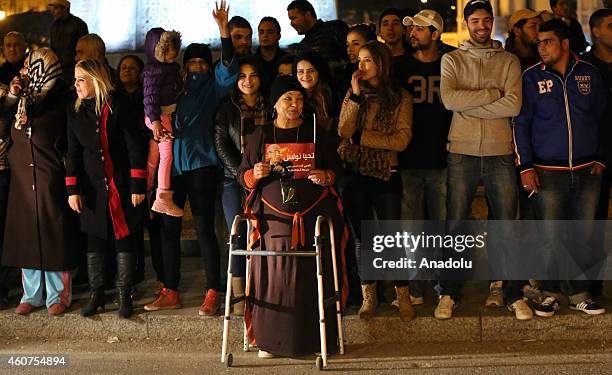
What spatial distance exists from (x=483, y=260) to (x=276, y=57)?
8.70ft

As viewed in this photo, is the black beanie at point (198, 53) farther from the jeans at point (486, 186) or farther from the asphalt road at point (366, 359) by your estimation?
the asphalt road at point (366, 359)

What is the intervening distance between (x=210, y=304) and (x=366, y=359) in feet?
4.74

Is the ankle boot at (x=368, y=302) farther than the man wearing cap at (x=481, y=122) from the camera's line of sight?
Yes

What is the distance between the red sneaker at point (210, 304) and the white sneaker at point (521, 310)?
2.42m

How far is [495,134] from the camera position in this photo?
23.5ft

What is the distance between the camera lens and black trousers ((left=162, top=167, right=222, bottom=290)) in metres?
7.55

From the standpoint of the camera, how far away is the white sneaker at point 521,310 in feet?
23.4

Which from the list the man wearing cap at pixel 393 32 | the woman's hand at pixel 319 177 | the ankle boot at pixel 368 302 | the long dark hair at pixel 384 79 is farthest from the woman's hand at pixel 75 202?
the man wearing cap at pixel 393 32

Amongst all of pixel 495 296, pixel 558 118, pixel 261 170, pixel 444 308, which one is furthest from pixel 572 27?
pixel 261 170

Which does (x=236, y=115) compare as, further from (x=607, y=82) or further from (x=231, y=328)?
(x=607, y=82)

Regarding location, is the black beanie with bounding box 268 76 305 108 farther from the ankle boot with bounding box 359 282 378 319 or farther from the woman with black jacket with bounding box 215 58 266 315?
the ankle boot with bounding box 359 282 378 319

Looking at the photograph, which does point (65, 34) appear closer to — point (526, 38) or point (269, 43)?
point (269, 43)

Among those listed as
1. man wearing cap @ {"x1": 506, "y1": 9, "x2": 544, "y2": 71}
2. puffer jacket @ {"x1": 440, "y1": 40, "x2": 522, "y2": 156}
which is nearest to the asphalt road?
puffer jacket @ {"x1": 440, "y1": 40, "x2": 522, "y2": 156}

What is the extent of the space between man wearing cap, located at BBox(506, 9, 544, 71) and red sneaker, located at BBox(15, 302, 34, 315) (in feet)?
15.4
